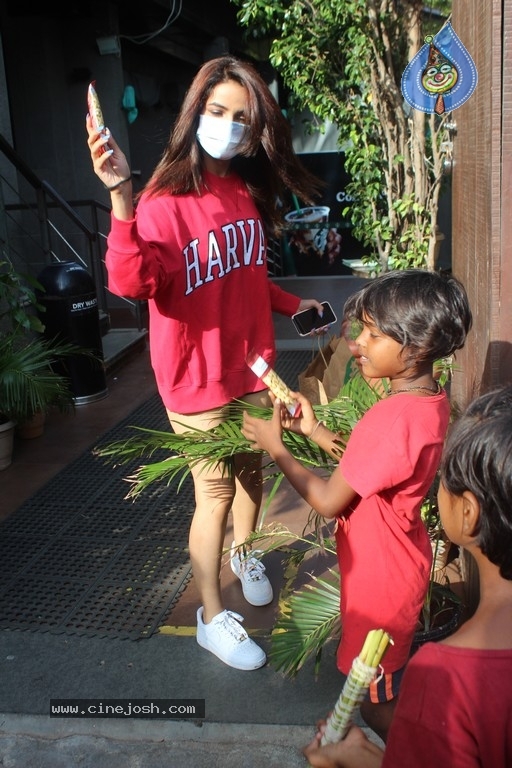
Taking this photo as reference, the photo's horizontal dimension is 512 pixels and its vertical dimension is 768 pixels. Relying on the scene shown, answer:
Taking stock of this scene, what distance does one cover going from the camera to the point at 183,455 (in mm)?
2467

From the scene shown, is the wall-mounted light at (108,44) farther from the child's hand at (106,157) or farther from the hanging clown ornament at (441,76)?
the child's hand at (106,157)

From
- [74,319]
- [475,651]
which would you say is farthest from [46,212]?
[475,651]

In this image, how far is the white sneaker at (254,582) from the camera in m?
3.13

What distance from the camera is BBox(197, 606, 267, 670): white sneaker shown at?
272 cm

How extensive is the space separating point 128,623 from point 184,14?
855 cm

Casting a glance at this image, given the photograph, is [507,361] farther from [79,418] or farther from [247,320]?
[79,418]

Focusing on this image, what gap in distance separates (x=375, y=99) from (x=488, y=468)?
5811 millimetres

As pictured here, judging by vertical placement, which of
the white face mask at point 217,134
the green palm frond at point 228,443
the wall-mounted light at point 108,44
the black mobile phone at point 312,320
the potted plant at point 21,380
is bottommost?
the potted plant at point 21,380

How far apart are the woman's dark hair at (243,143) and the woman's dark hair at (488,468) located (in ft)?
5.09

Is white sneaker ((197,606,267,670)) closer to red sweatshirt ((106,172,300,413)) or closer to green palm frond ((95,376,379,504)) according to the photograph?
green palm frond ((95,376,379,504))

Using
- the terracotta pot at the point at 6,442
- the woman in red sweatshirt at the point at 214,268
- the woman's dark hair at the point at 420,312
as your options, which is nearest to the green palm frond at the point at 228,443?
the woman in red sweatshirt at the point at 214,268

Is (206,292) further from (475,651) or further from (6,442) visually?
(6,442)

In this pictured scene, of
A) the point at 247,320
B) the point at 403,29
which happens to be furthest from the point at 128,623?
the point at 403,29

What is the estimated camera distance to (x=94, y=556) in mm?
3637
